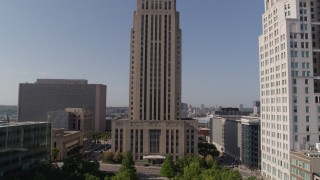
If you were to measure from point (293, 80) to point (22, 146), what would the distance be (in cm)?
7766

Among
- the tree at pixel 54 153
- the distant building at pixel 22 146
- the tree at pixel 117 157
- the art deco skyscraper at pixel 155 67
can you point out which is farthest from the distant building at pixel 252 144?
the tree at pixel 54 153

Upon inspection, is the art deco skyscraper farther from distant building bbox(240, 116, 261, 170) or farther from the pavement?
distant building bbox(240, 116, 261, 170)

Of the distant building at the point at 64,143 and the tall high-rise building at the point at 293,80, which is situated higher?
the tall high-rise building at the point at 293,80

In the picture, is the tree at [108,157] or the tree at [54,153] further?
the tree at [108,157]

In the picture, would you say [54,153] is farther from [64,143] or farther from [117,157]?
[117,157]

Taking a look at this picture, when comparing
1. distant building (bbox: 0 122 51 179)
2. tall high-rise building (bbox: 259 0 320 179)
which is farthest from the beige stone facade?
tall high-rise building (bbox: 259 0 320 179)

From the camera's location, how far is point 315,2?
92.4m

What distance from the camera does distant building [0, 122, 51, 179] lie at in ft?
276

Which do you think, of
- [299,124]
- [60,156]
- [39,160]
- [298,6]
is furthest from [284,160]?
[60,156]

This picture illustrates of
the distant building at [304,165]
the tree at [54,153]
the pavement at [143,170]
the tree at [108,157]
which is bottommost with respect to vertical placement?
the pavement at [143,170]

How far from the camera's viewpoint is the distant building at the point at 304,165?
237 feet

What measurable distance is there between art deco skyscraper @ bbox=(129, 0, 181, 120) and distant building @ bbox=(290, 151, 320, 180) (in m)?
87.8

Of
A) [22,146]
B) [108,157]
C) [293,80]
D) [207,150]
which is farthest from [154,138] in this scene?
[293,80]

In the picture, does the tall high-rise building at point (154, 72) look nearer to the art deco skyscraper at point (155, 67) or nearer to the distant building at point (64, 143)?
the art deco skyscraper at point (155, 67)
